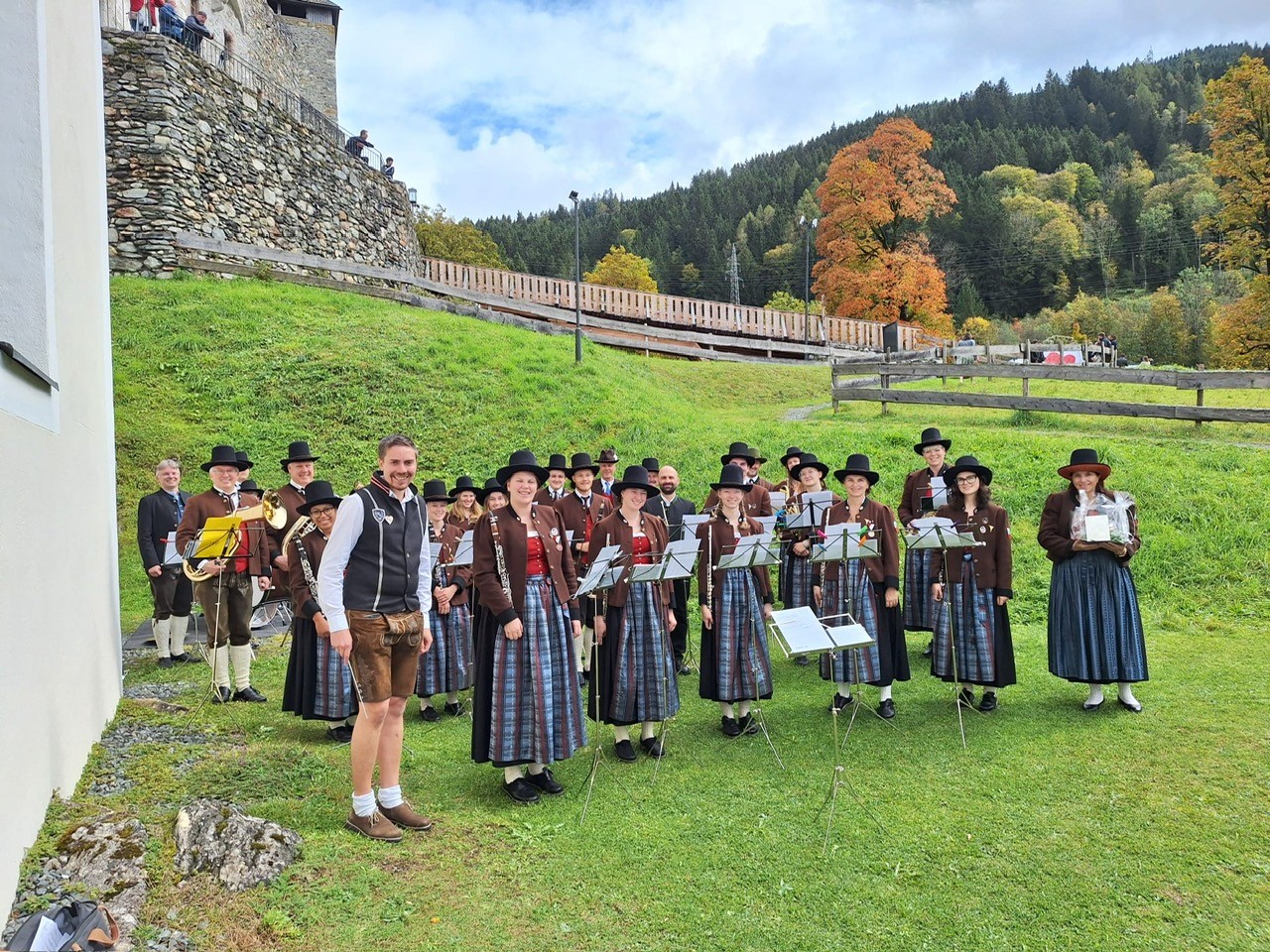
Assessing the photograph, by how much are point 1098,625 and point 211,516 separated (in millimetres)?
7547

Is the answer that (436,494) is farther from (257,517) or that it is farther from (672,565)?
(672,565)

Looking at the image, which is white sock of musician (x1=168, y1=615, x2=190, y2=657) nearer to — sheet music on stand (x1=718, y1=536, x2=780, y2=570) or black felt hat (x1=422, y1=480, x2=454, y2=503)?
black felt hat (x1=422, y1=480, x2=454, y2=503)

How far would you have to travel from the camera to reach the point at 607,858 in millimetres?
4516

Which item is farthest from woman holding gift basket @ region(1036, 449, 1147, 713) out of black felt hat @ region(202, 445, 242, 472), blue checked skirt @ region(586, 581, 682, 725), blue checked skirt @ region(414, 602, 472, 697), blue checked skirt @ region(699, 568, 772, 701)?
black felt hat @ region(202, 445, 242, 472)

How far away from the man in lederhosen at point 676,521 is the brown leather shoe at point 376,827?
11.9 feet

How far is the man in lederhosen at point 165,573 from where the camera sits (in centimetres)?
891

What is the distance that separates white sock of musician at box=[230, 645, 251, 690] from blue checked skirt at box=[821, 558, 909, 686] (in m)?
5.12

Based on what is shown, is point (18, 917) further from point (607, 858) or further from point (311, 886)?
point (607, 858)

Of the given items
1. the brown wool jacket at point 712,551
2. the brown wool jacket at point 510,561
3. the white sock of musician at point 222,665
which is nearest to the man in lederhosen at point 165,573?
the white sock of musician at point 222,665

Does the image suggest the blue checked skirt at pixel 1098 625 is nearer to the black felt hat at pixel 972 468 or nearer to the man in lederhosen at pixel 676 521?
the black felt hat at pixel 972 468

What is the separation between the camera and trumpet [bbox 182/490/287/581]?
22.6 ft

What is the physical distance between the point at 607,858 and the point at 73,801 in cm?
294

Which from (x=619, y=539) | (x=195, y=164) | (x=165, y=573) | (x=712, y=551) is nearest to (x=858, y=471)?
Result: (x=712, y=551)

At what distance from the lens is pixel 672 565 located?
591 centimetres
